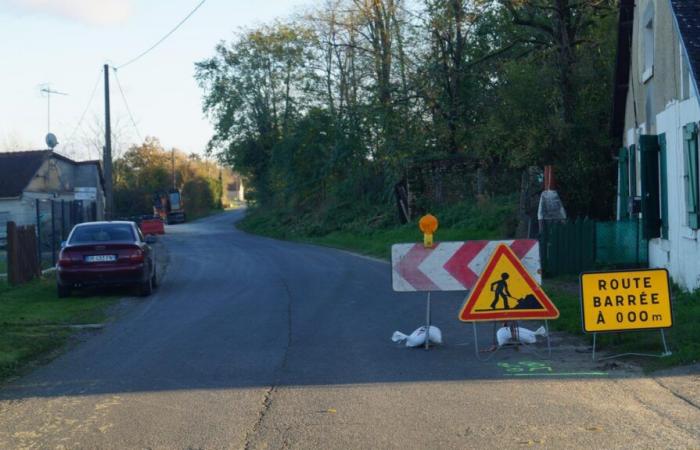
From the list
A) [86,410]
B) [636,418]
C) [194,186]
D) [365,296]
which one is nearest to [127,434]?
[86,410]

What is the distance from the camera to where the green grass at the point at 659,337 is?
8.68 meters

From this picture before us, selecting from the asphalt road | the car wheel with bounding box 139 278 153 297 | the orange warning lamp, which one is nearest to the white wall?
the asphalt road

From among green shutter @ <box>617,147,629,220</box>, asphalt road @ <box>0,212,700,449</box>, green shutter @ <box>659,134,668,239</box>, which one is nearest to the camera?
asphalt road @ <box>0,212,700,449</box>

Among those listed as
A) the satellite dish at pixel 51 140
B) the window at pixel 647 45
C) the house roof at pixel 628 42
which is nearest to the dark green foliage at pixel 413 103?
the house roof at pixel 628 42

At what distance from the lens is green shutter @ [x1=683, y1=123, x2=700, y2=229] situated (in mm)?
12633

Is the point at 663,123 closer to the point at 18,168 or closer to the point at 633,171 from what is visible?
the point at 633,171

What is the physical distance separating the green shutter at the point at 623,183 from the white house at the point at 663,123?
0.03m

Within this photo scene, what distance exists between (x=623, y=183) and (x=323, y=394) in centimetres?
1333

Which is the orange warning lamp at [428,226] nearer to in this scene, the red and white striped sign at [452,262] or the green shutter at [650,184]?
the red and white striped sign at [452,262]

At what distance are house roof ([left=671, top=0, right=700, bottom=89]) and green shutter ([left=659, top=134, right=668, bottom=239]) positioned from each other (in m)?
2.67

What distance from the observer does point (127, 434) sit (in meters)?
6.69

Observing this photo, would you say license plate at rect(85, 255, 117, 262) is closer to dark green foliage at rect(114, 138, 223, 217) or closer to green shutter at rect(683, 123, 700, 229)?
green shutter at rect(683, 123, 700, 229)

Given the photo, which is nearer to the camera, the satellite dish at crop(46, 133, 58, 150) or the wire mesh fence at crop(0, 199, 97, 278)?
the wire mesh fence at crop(0, 199, 97, 278)

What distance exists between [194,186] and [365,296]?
258 ft
